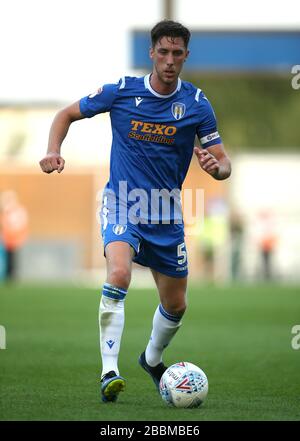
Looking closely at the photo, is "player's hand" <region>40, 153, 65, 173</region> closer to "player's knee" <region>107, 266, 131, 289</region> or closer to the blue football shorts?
the blue football shorts

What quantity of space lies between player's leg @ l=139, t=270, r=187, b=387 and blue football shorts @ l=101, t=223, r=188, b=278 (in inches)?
3.3

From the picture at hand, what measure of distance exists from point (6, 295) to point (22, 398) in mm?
13965

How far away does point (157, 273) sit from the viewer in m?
8.10

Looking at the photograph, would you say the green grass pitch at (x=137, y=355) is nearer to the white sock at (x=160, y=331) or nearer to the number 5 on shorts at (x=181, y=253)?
the white sock at (x=160, y=331)

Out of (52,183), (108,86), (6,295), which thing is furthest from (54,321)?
(52,183)

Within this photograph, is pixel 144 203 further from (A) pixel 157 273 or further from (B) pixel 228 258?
(B) pixel 228 258

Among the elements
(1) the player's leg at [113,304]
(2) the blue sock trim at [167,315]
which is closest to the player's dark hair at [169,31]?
(1) the player's leg at [113,304]

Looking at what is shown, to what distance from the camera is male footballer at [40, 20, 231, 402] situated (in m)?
7.86

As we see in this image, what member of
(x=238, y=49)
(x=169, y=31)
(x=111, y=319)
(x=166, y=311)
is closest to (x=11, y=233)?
(x=238, y=49)

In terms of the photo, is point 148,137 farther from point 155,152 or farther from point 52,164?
point 52,164

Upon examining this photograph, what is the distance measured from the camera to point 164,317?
8273mm

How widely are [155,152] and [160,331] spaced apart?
1409mm

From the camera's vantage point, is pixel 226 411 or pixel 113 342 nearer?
pixel 226 411

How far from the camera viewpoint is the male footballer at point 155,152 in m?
7.86
